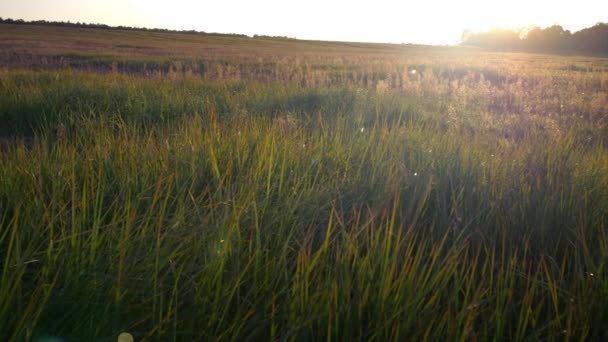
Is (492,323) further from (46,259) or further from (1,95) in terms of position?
(1,95)

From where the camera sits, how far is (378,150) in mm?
2725

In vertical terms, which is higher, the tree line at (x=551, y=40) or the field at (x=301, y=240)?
the tree line at (x=551, y=40)

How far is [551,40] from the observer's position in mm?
74062

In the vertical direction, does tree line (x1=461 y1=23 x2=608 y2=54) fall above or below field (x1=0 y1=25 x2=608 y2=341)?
above

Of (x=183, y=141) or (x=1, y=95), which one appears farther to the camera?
(x=1, y=95)

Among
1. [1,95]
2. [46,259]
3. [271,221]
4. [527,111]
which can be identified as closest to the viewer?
[46,259]

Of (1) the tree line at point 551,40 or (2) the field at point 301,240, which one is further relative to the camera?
(1) the tree line at point 551,40

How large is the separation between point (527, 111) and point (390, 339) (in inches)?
252

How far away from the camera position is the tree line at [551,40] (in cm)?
6888

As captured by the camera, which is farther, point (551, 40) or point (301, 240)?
point (551, 40)

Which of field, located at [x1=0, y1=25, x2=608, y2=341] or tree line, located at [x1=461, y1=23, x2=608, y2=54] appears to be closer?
field, located at [x1=0, y1=25, x2=608, y2=341]

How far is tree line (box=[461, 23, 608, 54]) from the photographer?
68875 mm

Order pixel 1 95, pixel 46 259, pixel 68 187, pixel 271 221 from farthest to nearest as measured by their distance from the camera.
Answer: pixel 1 95 → pixel 68 187 → pixel 271 221 → pixel 46 259

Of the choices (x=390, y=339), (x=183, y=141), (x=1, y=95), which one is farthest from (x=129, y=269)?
(x=1, y=95)
